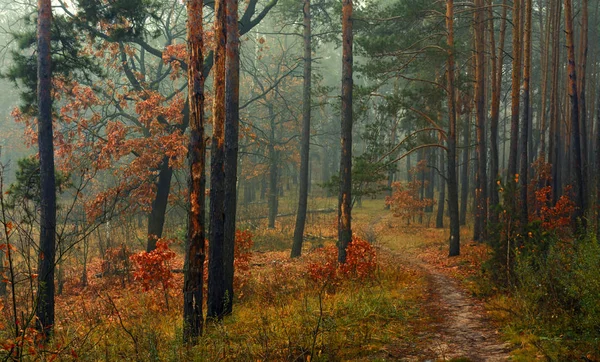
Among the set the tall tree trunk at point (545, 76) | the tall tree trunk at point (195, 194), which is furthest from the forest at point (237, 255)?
the tall tree trunk at point (545, 76)

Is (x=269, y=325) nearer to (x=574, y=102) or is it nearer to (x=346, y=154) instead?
(x=346, y=154)

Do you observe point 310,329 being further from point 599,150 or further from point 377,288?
point 599,150

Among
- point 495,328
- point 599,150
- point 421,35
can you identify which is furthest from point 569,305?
point 421,35

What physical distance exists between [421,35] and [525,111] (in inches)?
239

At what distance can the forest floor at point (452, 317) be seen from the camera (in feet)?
20.2

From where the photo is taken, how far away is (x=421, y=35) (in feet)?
60.4

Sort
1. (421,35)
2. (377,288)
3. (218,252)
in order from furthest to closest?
1. (421,35)
2. (377,288)
3. (218,252)

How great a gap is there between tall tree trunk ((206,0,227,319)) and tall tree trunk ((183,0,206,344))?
0.93 metres

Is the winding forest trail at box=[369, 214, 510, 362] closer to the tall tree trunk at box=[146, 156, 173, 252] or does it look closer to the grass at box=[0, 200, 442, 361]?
the grass at box=[0, 200, 442, 361]

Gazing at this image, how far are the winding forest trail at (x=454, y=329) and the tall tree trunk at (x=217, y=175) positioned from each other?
370 cm

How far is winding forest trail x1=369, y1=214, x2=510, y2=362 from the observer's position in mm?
6078

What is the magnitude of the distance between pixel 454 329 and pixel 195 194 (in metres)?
4.80

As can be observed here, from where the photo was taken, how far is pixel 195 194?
712cm

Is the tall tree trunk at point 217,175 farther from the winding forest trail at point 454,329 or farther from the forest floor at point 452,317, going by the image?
the winding forest trail at point 454,329
